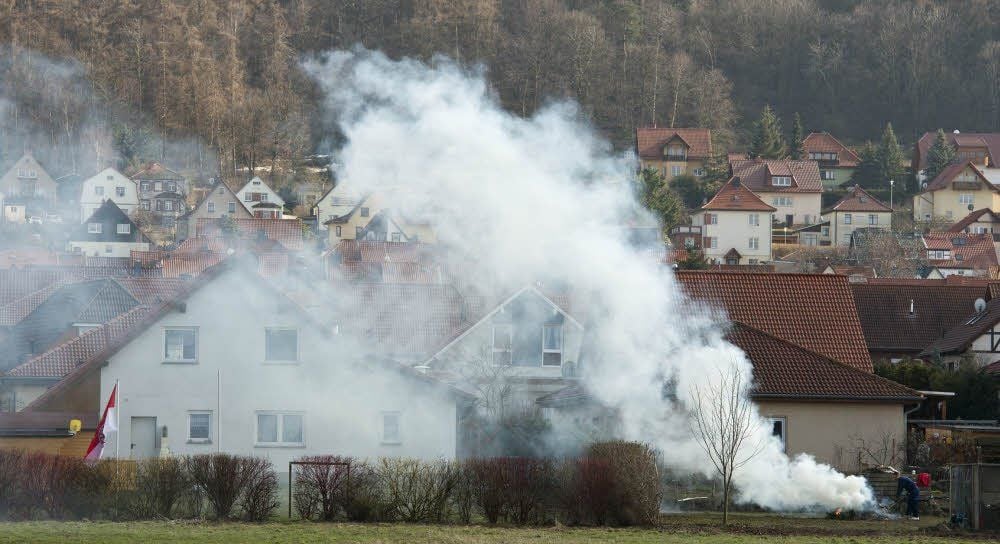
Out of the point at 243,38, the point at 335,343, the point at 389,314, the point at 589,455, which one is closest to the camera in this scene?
the point at 589,455

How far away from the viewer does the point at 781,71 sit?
184625mm

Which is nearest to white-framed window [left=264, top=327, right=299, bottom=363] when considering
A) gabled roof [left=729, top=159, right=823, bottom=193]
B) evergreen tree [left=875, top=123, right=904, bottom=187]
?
gabled roof [left=729, top=159, right=823, bottom=193]

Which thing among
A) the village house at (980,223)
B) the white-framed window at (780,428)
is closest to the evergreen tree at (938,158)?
the village house at (980,223)

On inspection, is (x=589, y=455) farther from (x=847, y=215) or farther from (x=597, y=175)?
(x=847, y=215)

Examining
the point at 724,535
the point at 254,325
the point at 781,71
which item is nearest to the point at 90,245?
the point at 254,325

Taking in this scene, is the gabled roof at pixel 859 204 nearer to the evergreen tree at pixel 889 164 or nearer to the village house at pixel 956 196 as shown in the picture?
the village house at pixel 956 196

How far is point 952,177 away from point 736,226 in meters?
25.9

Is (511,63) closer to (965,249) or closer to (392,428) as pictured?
(965,249)

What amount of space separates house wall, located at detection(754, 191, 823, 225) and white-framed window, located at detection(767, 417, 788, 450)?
3631 inches

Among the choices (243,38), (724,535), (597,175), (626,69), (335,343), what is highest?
(626,69)

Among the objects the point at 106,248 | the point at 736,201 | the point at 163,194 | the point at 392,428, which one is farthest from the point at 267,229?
the point at 736,201

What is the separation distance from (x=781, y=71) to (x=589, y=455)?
158395mm

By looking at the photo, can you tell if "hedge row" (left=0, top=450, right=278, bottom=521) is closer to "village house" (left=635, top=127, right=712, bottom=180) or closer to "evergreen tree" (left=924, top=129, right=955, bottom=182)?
"village house" (left=635, top=127, right=712, bottom=180)

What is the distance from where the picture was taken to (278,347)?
1670 inches
